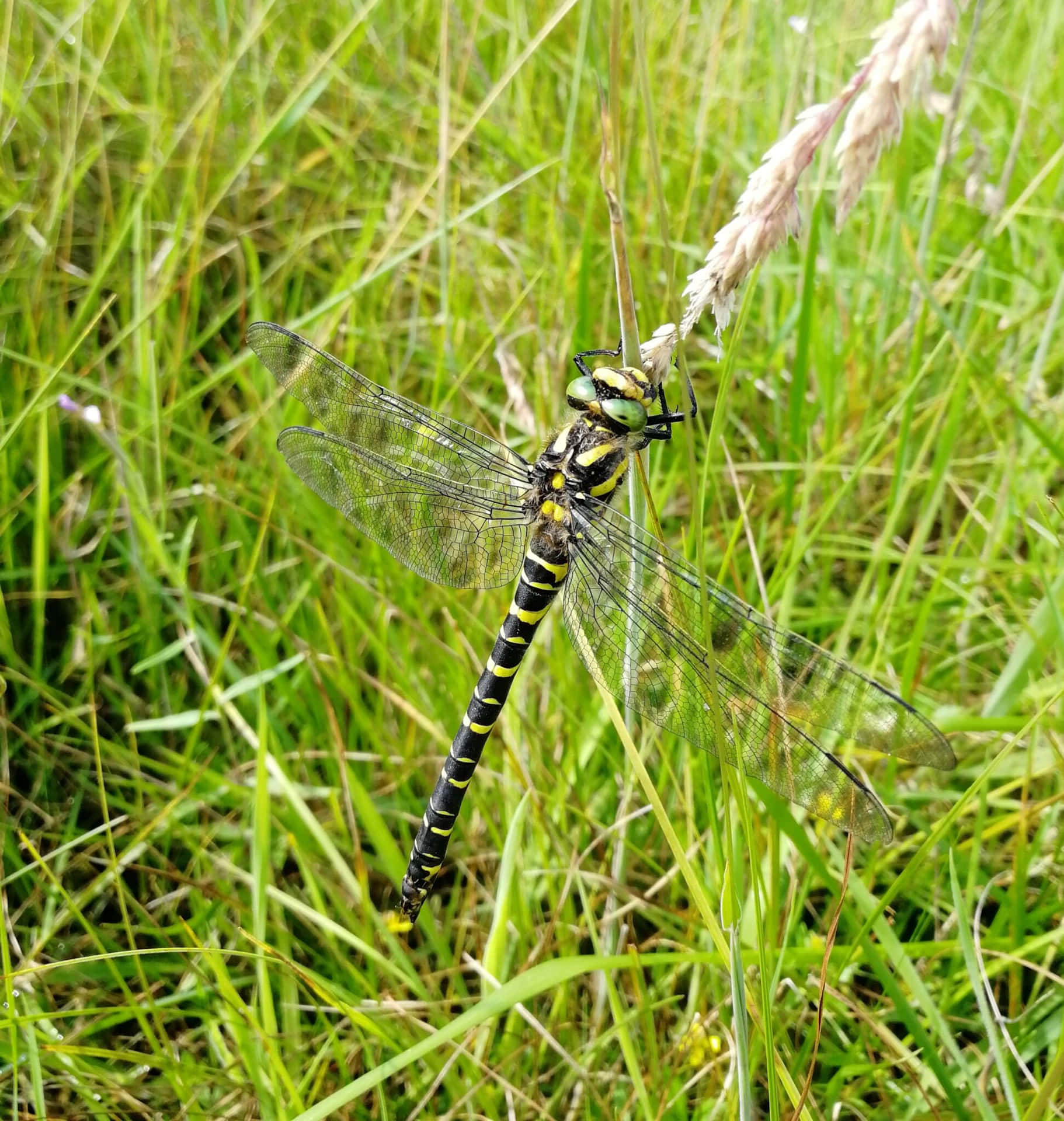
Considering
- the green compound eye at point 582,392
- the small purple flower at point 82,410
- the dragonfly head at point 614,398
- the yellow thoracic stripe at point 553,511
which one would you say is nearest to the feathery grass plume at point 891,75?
the dragonfly head at point 614,398

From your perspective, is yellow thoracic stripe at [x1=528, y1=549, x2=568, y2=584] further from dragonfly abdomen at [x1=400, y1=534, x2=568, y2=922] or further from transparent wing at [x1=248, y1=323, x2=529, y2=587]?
transparent wing at [x1=248, y1=323, x2=529, y2=587]

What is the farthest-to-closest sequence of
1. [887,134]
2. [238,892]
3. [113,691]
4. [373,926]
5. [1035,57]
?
[1035,57], [113,691], [238,892], [373,926], [887,134]

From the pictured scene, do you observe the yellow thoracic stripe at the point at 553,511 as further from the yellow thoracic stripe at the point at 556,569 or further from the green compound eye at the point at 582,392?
the green compound eye at the point at 582,392

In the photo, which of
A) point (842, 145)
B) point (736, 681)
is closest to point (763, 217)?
point (842, 145)

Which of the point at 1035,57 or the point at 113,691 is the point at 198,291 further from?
the point at 1035,57

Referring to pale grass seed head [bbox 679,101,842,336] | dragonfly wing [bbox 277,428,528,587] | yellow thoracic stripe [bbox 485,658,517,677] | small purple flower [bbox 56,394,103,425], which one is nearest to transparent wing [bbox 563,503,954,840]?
yellow thoracic stripe [bbox 485,658,517,677]

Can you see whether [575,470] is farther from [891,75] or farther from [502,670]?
[891,75]

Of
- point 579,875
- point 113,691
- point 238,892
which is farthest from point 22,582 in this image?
point 579,875
